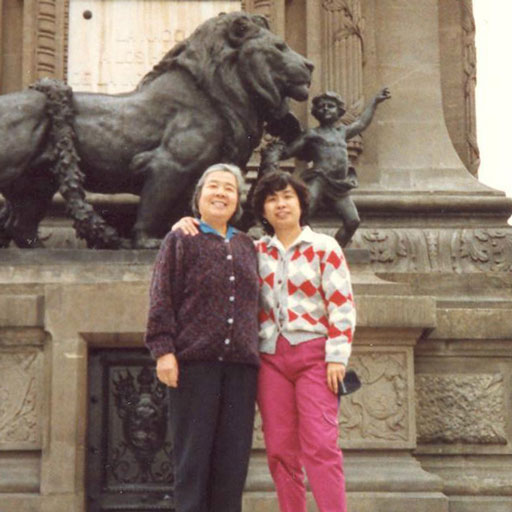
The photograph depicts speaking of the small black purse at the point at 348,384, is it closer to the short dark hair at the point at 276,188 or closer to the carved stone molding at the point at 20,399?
the short dark hair at the point at 276,188

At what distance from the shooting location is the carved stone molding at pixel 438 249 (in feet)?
29.7

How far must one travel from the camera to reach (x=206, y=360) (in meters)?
4.64

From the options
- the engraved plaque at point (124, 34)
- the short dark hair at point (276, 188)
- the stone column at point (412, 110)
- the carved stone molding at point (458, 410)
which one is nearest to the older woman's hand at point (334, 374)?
the short dark hair at point (276, 188)

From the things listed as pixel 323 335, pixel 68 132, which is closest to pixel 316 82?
pixel 68 132

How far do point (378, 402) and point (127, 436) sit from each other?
6.11 feet

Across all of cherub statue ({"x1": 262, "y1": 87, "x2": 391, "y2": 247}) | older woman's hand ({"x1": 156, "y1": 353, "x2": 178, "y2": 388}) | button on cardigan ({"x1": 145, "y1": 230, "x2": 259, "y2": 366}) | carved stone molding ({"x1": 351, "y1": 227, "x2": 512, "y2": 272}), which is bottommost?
older woman's hand ({"x1": 156, "y1": 353, "x2": 178, "y2": 388})

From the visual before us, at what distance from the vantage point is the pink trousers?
479 centimetres

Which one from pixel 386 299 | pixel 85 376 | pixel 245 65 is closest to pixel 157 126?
pixel 245 65

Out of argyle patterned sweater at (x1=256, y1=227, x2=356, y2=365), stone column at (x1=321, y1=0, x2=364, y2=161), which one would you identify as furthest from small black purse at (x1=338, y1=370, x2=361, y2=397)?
stone column at (x1=321, y1=0, x2=364, y2=161)

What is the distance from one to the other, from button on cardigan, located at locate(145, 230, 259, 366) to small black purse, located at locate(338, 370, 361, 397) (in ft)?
1.52

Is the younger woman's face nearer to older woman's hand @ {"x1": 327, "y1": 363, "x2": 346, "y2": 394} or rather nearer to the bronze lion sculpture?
older woman's hand @ {"x1": 327, "y1": 363, "x2": 346, "y2": 394}

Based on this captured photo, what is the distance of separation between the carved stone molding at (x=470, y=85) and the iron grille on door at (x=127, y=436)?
16.7 feet

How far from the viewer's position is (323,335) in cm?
491

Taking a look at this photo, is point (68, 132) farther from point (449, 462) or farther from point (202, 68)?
point (449, 462)
